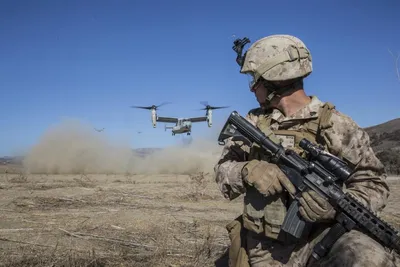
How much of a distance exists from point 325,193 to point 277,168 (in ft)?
1.35

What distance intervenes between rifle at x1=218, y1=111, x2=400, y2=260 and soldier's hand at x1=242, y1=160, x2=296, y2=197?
0.05 meters

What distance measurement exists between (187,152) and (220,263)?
124 ft

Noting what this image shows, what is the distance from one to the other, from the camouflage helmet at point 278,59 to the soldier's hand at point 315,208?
3.56ft

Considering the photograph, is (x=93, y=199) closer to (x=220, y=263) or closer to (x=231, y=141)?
(x=220, y=263)

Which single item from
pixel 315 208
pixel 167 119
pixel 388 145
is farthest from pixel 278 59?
pixel 167 119

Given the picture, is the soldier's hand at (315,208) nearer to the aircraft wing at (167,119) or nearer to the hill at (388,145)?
the hill at (388,145)

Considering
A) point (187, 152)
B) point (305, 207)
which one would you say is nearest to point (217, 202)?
point (305, 207)

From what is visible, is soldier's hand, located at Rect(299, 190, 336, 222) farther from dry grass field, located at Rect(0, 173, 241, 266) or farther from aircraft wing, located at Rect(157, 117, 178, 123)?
aircraft wing, located at Rect(157, 117, 178, 123)

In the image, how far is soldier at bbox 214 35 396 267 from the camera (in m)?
2.92

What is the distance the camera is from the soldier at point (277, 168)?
292 cm

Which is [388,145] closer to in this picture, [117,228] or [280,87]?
[117,228]

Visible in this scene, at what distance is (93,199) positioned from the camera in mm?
9938

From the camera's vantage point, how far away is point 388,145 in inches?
1206

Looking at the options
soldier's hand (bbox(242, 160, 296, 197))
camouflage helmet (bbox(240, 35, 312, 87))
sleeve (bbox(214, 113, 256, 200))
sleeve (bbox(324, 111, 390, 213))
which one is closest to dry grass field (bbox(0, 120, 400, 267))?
sleeve (bbox(214, 113, 256, 200))
